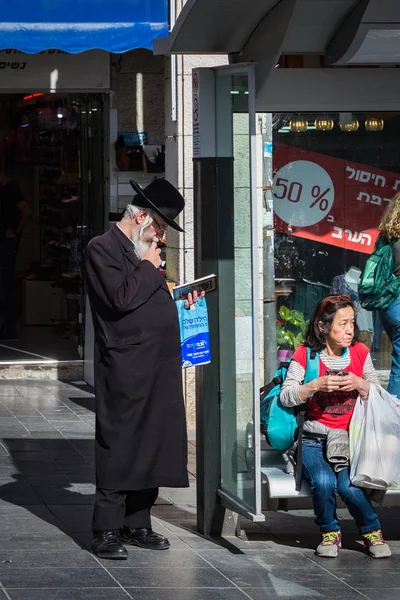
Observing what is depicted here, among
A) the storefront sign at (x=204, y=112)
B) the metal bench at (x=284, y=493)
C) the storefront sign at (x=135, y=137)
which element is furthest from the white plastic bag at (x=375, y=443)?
the storefront sign at (x=135, y=137)

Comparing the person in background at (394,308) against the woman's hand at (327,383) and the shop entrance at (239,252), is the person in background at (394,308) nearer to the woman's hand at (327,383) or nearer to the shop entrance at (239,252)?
Answer: the shop entrance at (239,252)

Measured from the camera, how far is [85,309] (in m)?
11.8

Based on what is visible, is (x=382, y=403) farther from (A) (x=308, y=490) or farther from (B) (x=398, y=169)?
(B) (x=398, y=169)

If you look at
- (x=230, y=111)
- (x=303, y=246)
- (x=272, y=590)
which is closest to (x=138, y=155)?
(x=303, y=246)

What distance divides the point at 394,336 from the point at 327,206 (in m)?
1.06

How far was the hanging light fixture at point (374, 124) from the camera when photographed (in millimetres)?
7305

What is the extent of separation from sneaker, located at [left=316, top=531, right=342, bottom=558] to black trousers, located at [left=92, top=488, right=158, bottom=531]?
2.80 ft

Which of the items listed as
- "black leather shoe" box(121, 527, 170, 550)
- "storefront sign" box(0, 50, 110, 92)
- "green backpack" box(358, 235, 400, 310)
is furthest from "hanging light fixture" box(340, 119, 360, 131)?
"storefront sign" box(0, 50, 110, 92)

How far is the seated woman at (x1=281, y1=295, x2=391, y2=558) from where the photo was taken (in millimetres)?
6055

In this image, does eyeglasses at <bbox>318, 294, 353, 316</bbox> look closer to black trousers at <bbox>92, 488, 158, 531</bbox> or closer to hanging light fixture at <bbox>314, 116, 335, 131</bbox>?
black trousers at <bbox>92, 488, 158, 531</bbox>

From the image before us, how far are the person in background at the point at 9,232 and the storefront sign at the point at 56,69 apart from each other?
341cm

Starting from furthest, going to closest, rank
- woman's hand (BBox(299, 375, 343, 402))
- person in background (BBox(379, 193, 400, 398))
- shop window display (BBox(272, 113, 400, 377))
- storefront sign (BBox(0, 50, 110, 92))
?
storefront sign (BBox(0, 50, 110, 92)) < shop window display (BBox(272, 113, 400, 377)) < person in background (BBox(379, 193, 400, 398)) < woman's hand (BBox(299, 375, 343, 402))

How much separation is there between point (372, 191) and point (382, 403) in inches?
83.9

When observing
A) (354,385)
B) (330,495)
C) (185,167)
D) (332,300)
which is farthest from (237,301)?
(185,167)
